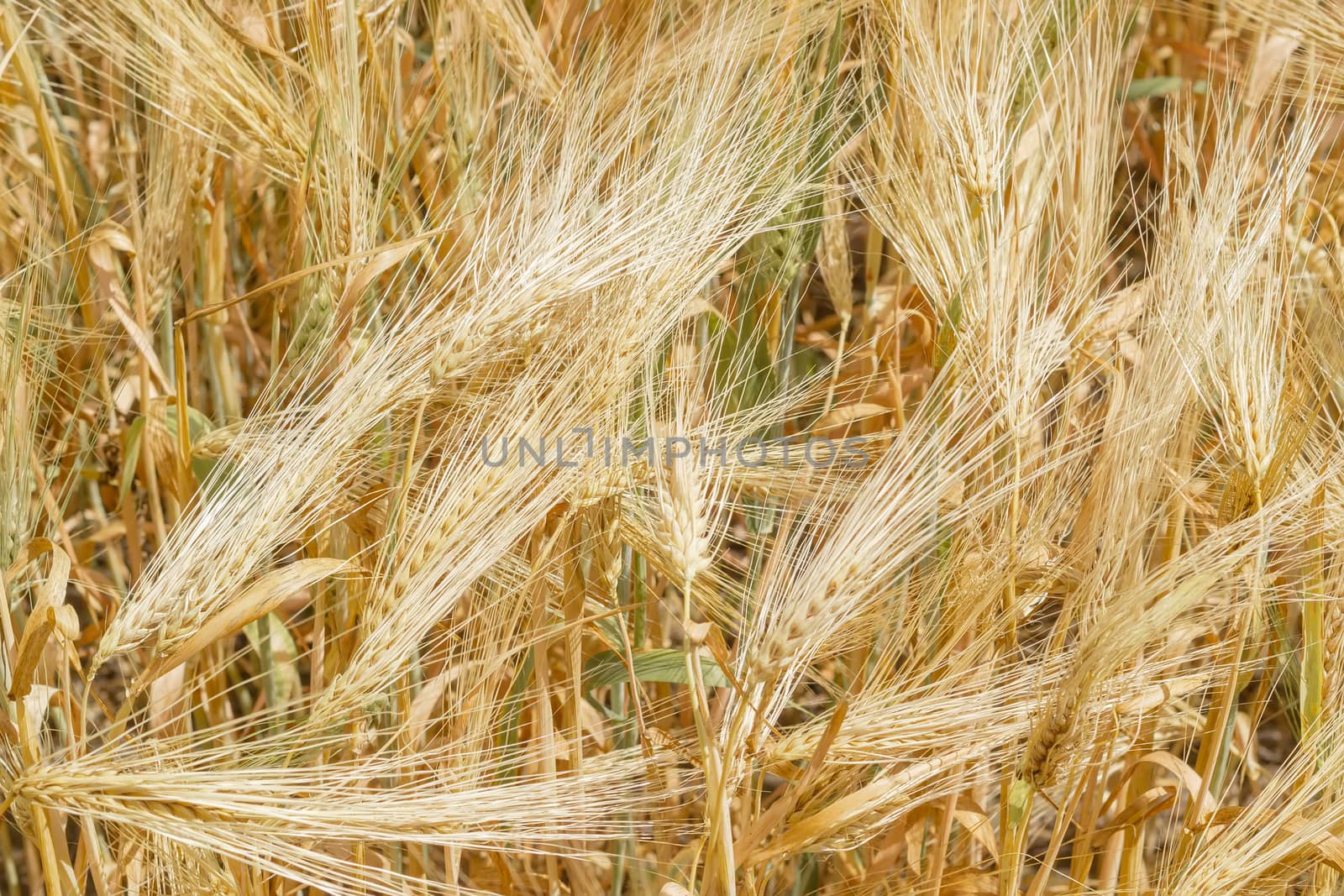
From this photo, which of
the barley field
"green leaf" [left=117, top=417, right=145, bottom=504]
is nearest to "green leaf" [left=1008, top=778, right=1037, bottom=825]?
the barley field

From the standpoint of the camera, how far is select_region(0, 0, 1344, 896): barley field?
26.7 inches

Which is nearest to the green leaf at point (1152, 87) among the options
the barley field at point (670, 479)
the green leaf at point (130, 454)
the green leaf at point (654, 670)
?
the barley field at point (670, 479)

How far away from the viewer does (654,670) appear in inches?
34.7

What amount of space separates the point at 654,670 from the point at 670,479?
0.28m

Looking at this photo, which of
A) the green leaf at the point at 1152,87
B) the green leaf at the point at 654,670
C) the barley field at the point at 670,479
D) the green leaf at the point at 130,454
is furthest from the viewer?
the green leaf at the point at 1152,87

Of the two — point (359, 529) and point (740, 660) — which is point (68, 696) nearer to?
point (359, 529)

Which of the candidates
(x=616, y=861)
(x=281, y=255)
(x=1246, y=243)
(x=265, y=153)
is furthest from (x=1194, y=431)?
(x=281, y=255)

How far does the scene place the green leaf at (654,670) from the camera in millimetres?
869

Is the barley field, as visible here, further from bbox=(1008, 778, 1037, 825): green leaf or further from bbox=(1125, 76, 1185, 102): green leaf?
bbox=(1125, 76, 1185, 102): green leaf

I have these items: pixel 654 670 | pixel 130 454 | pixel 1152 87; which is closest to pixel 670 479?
pixel 654 670

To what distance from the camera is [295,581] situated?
69 centimetres

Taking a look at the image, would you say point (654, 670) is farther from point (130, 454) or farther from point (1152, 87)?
point (1152, 87)

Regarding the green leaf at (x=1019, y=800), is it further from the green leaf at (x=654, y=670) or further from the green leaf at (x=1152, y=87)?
the green leaf at (x=1152, y=87)

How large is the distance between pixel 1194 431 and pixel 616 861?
54cm
